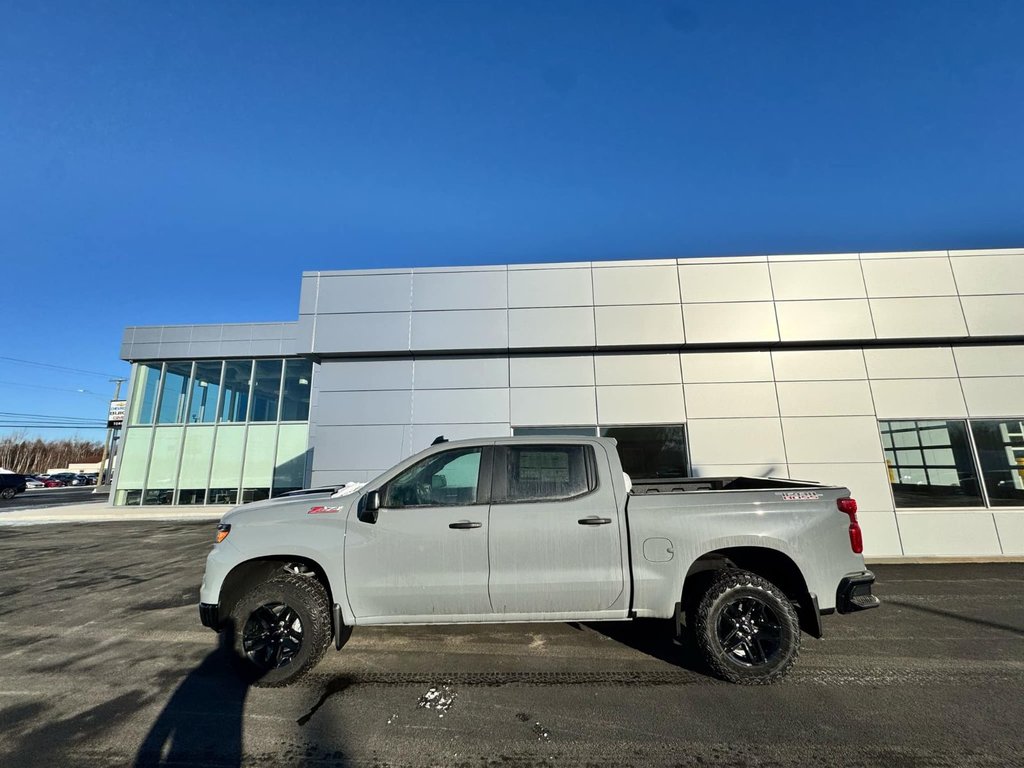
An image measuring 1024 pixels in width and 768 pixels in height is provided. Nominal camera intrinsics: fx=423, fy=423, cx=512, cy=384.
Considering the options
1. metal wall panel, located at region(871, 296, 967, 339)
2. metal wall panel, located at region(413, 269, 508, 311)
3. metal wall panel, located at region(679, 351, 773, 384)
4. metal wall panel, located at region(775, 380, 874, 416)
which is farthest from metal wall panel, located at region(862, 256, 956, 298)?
metal wall panel, located at region(413, 269, 508, 311)

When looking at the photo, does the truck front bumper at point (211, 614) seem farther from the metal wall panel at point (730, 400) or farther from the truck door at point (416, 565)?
the metal wall panel at point (730, 400)

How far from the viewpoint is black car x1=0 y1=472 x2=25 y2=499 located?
86.3ft

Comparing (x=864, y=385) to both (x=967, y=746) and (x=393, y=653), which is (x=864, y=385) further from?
(x=393, y=653)

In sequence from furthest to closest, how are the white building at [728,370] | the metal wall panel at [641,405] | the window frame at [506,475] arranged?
the metal wall panel at [641,405], the white building at [728,370], the window frame at [506,475]

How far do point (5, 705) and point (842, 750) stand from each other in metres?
6.22

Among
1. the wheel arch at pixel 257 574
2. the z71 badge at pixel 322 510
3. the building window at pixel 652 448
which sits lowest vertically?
the wheel arch at pixel 257 574

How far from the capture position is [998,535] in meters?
8.04

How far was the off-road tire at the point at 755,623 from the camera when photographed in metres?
3.53

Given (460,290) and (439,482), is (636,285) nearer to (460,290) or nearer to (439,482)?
(460,290)

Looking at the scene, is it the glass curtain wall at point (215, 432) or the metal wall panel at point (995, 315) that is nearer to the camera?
the metal wall panel at point (995, 315)

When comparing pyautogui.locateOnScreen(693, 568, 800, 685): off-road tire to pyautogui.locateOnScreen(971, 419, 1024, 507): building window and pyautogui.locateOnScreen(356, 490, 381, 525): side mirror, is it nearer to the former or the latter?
pyautogui.locateOnScreen(356, 490, 381, 525): side mirror

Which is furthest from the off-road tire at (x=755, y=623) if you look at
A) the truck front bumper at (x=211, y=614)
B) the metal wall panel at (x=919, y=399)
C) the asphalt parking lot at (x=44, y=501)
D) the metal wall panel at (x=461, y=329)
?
the asphalt parking lot at (x=44, y=501)

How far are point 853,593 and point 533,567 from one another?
2.78 metres

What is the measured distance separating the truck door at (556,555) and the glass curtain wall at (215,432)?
1745 cm
